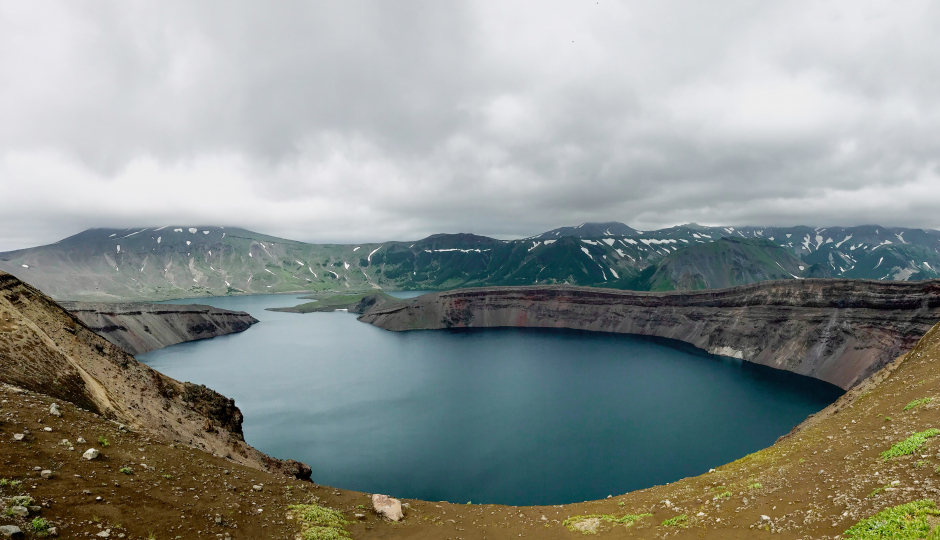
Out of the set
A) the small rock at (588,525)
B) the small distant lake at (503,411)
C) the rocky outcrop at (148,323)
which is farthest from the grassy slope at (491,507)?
the rocky outcrop at (148,323)

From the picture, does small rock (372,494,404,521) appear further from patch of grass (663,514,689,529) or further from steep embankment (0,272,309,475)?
steep embankment (0,272,309,475)

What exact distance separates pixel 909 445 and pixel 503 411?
229 feet

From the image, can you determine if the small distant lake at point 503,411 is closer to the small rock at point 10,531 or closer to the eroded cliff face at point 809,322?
the eroded cliff face at point 809,322

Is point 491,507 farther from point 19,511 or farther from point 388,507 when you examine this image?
point 19,511

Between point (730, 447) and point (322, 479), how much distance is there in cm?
6090

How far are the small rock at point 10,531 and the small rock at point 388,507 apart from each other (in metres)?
15.8

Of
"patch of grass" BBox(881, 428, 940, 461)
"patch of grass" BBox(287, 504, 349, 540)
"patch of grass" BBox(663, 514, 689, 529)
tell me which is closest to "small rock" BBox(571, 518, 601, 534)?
"patch of grass" BBox(663, 514, 689, 529)

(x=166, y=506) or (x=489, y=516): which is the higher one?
(x=166, y=506)

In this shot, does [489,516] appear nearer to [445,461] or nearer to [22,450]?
[22,450]

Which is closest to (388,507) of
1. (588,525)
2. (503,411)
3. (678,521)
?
(588,525)

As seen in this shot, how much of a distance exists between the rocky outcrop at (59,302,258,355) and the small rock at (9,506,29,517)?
152m

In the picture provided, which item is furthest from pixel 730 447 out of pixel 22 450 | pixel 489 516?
pixel 22 450

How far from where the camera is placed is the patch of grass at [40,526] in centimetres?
1065

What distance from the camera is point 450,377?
4402 inches
